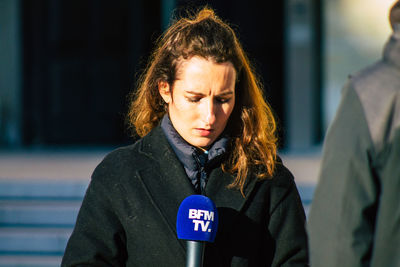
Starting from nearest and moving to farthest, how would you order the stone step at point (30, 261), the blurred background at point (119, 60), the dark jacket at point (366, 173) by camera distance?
the dark jacket at point (366, 173) → the stone step at point (30, 261) → the blurred background at point (119, 60)

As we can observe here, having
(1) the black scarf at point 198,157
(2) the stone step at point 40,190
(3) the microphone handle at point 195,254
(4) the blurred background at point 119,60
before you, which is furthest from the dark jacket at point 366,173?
(4) the blurred background at point 119,60

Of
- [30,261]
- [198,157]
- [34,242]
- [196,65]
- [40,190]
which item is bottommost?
[30,261]

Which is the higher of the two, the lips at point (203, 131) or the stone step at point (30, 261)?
the lips at point (203, 131)

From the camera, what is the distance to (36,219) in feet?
19.4

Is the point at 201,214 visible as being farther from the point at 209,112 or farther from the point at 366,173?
the point at 366,173

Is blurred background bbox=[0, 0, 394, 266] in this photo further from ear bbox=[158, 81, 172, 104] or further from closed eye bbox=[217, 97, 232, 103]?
closed eye bbox=[217, 97, 232, 103]

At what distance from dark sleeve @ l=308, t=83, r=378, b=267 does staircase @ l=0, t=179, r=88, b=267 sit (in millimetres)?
4313

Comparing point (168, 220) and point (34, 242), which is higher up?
point (168, 220)

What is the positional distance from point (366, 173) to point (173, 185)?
898 mm

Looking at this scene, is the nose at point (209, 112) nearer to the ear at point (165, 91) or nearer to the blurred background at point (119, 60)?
the ear at point (165, 91)

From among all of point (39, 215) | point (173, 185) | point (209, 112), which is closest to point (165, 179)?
point (173, 185)

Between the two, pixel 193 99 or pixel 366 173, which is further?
pixel 193 99

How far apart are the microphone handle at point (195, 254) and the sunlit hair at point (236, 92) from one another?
38 cm

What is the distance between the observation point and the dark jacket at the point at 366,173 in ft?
4.41
